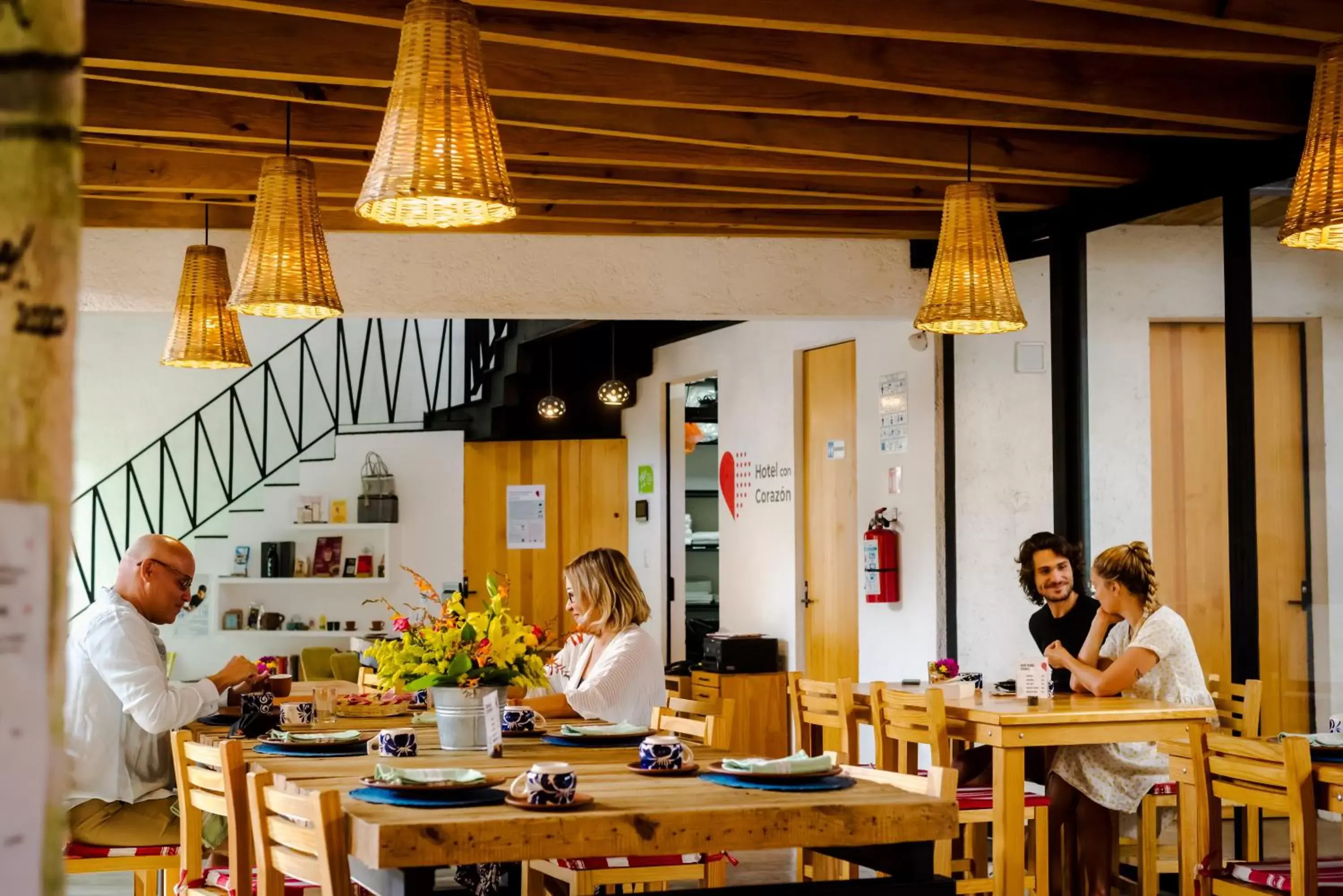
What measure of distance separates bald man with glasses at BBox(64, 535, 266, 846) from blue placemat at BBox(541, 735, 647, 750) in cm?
115

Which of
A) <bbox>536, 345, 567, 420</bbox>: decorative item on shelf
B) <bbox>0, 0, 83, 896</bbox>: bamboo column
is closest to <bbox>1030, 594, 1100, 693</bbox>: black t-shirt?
<bbox>536, 345, 567, 420</bbox>: decorative item on shelf

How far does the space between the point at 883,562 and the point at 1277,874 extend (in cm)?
429

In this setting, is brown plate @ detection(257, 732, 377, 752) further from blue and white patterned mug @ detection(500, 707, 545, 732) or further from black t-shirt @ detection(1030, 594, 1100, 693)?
black t-shirt @ detection(1030, 594, 1100, 693)

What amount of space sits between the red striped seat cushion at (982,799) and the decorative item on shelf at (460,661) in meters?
1.91

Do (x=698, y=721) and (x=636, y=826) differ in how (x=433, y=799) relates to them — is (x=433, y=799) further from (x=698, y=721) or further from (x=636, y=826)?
(x=698, y=721)

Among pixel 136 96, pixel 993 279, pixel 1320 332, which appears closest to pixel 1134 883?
pixel 1320 332

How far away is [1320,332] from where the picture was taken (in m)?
5.67

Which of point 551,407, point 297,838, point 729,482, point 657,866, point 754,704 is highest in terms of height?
point 551,407

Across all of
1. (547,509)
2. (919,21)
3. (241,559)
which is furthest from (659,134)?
(241,559)

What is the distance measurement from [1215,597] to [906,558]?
6.81ft

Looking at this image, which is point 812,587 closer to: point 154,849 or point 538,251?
point 538,251

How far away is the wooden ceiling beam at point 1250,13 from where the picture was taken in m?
4.31

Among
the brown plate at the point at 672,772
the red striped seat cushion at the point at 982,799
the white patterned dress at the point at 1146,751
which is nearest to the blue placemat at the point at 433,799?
the brown plate at the point at 672,772

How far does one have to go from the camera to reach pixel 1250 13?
4.40 m
